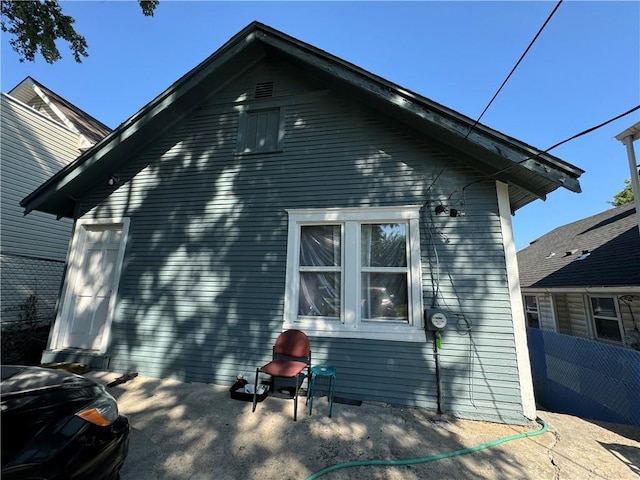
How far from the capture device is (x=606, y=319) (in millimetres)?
7984

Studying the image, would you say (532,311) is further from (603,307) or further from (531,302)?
(603,307)

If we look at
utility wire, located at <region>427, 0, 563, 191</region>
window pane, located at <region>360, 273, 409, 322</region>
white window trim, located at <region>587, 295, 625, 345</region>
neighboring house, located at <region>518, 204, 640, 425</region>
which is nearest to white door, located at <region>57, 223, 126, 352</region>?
window pane, located at <region>360, 273, 409, 322</region>

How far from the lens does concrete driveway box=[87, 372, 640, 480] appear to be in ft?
8.49

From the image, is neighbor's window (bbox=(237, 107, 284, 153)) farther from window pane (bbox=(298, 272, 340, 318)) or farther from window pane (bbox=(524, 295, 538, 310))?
window pane (bbox=(524, 295, 538, 310))

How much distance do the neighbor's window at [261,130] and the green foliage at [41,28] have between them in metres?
3.52

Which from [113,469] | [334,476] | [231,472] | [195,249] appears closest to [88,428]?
[113,469]

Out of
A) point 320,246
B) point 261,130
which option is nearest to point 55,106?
point 261,130

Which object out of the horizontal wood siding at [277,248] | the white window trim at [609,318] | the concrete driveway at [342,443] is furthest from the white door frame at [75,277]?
the white window trim at [609,318]

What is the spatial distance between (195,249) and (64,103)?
10.8 meters

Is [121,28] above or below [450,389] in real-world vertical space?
above

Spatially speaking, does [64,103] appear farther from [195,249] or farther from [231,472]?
[231,472]

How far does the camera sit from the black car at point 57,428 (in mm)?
1548

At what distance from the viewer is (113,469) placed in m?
2.03

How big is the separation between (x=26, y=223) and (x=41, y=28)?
506 centimetres
